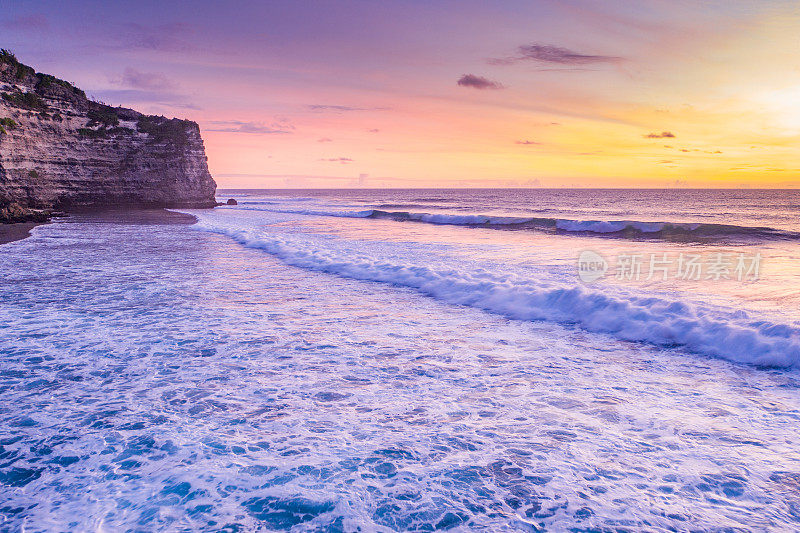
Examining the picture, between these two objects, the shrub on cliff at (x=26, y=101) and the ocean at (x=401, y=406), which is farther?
the shrub on cliff at (x=26, y=101)

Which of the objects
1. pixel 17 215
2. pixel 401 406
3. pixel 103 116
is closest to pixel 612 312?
pixel 401 406

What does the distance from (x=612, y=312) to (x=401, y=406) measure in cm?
487

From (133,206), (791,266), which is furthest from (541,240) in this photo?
(133,206)

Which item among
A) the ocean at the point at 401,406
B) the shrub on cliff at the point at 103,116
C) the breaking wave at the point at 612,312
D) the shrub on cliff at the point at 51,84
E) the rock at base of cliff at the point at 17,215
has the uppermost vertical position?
the shrub on cliff at the point at 51,84

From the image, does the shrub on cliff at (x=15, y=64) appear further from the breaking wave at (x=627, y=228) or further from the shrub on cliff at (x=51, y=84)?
the breaking wave at (x=627, y=228)

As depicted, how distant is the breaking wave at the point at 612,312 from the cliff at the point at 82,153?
94.3ft

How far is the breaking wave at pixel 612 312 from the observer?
5933 mm

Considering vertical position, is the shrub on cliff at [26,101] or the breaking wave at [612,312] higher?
the shrub on cliff at [26,101]

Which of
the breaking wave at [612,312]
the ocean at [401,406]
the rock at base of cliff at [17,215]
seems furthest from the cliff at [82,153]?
the breaking wave at [612,312]

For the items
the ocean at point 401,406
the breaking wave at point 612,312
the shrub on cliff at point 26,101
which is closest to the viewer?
the ocean at point 401,406

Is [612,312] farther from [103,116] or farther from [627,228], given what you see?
[103,116]

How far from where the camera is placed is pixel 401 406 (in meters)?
4.35

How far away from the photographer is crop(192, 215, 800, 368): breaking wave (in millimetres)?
5933

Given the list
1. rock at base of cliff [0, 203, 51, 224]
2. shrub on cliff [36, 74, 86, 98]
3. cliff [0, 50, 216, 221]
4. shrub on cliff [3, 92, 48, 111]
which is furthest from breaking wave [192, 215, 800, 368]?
shrub on cliff [36, 74, 86, 98]
